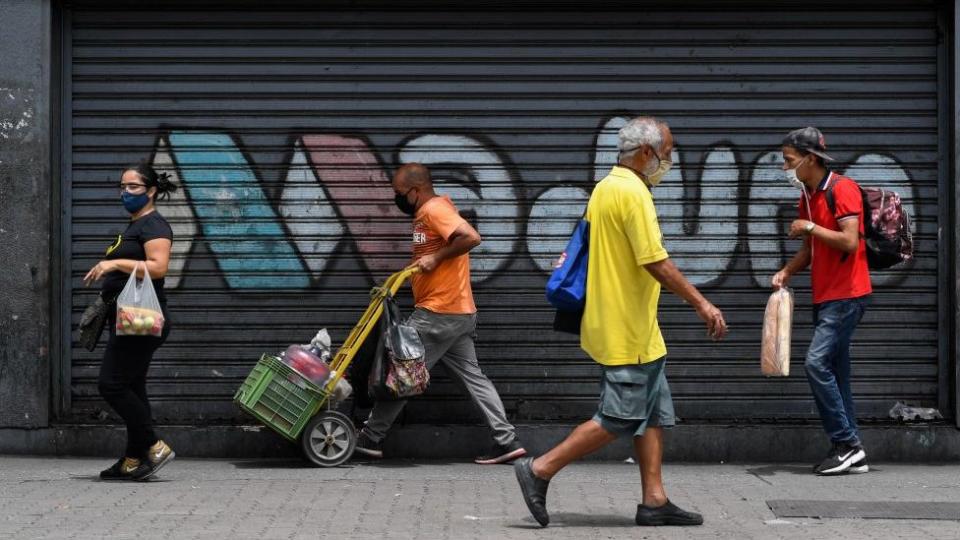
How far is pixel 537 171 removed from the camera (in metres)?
9.75

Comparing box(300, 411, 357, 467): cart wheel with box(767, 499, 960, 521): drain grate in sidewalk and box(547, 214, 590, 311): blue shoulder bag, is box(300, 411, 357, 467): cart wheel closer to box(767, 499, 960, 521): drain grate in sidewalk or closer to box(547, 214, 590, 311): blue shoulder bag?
box(547, 214, 590, 311): blue shoulder bag

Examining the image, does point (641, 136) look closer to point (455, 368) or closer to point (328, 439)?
point (455, 368)

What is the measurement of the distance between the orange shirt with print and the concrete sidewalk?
1.02 m

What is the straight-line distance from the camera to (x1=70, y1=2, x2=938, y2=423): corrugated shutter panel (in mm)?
9727

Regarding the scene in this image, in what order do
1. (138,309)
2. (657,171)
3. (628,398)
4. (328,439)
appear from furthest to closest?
1. (328,439)
2. (138,309)
3. (657,171)
4. (628,398)

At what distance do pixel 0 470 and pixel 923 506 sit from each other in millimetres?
5314

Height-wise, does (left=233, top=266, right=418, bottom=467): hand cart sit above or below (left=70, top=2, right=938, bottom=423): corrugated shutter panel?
below

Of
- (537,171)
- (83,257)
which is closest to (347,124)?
(537,171)

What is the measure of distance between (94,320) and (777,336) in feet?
12.9

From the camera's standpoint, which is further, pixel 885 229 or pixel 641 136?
pixel 885 229

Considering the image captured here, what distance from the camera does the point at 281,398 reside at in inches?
355

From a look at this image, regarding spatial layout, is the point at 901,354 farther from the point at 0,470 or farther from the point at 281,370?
the point at 0,470

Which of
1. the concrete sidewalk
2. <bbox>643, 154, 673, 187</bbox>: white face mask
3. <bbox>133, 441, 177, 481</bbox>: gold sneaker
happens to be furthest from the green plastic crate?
<bbox>643, 154, 673, 187</bbox>: white face mask

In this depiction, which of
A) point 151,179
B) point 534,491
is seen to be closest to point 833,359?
point 534,491
